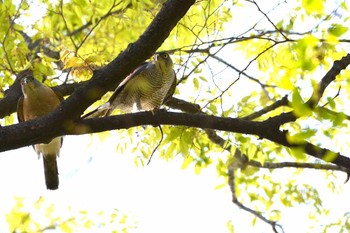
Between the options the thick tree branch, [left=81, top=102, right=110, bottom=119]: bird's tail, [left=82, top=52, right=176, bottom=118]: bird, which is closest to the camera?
the thick tree branch

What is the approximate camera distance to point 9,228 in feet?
18.1

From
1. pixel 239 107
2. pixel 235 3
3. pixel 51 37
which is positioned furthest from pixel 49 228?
pixel 235 3

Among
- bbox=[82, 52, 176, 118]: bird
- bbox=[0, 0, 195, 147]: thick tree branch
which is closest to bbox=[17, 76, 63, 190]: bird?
bbox=[82, 52, 176, 118]: bird

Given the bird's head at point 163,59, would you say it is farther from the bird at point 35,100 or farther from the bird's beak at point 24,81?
the bird's beak at point 24,81

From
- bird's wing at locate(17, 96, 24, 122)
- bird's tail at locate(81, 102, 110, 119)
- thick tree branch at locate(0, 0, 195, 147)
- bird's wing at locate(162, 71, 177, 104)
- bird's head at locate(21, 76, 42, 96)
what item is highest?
bird's head at locate(21, 76, 42, 96)

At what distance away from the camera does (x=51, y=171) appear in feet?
16.7

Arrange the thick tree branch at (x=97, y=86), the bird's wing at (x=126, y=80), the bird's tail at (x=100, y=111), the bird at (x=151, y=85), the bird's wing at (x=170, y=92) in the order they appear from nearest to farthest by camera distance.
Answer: the thick tree branch at (x=97, y=86) → the bird's tail at (x=100, y=111) → the bird's wing at (x=126, y=80) → the bird at (x=151, y=85) → the bird's wing at (x=170, y=92)

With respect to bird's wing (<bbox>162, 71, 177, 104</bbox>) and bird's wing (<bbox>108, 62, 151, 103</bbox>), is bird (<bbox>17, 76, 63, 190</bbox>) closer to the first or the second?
bird's wing (<bbox>108, 62, 151, 103</bbox>)

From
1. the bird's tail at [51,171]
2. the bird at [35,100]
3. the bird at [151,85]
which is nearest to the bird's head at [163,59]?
the bird at [151,85]

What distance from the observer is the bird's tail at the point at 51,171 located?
16.4 feet

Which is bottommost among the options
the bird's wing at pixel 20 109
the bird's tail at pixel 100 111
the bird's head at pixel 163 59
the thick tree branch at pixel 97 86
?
the thick tree branch at pixel 97 86

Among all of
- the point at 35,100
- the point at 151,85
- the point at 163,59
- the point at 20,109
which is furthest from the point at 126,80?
the point at 20,109

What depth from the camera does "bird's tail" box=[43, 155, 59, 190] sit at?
16.4 feet

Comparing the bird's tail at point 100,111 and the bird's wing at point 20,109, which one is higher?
the bird's wing at point 20,109
